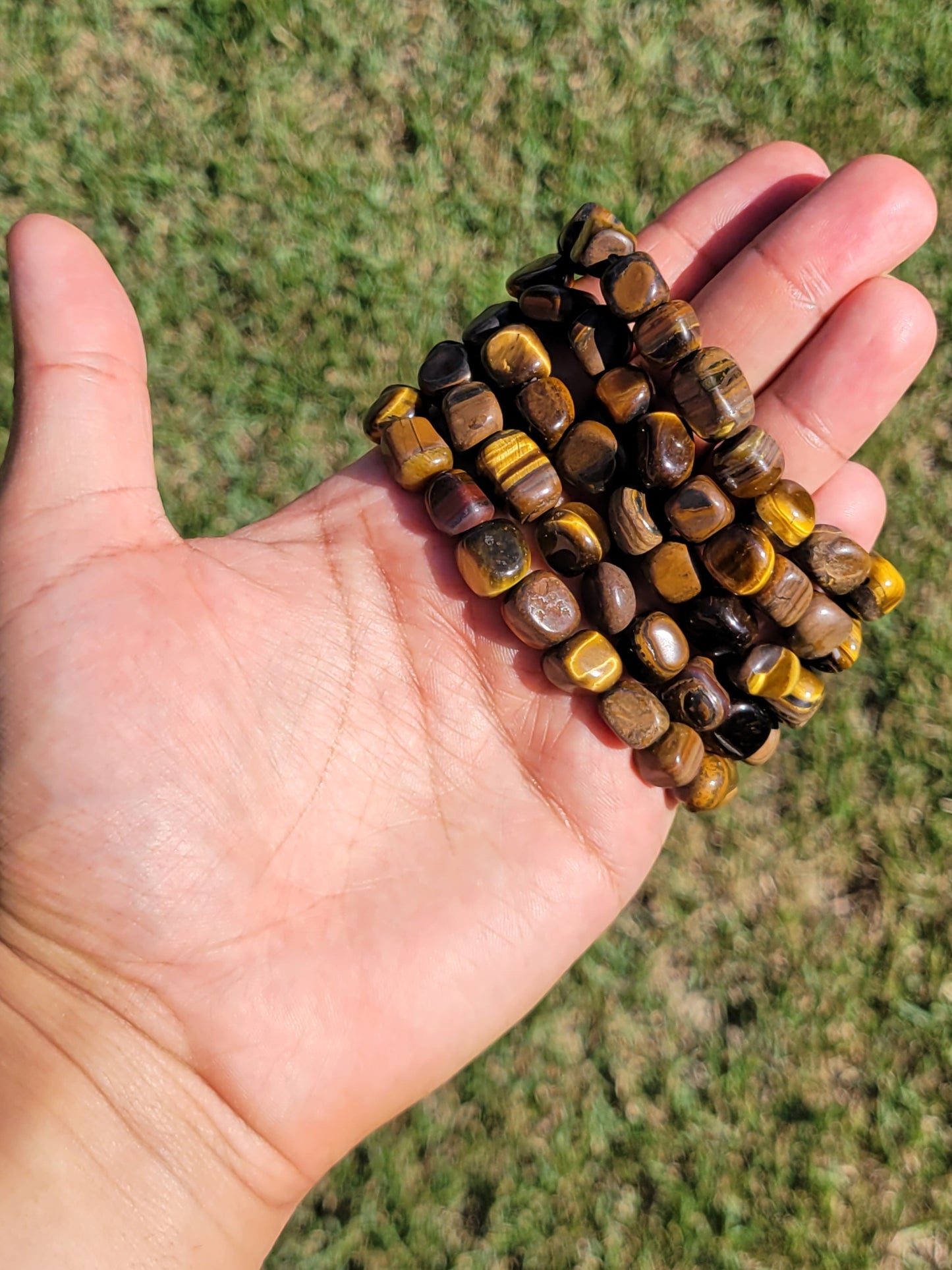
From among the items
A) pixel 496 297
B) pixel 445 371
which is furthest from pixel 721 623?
pixel 496 297

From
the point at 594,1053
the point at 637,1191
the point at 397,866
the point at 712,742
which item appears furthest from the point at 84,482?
the point at 637,1191

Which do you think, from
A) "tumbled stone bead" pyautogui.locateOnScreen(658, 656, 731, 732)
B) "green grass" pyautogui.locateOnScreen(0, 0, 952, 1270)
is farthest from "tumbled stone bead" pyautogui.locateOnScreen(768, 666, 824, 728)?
"green grass" pyautogui.locateOnScreen(0, 0, 952, 1270)

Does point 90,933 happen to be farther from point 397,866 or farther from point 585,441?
point 585,441

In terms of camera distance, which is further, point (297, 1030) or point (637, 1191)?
point (637, 1191)

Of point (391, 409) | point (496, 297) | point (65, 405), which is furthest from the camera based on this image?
point (496, 297)

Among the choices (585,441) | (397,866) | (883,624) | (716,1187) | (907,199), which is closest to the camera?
(397,866)

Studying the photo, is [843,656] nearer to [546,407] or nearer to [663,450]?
[663,450]

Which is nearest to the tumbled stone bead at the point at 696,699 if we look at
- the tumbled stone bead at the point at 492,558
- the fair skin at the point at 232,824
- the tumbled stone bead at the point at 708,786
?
the tumbled stone bead at the point at 708,786

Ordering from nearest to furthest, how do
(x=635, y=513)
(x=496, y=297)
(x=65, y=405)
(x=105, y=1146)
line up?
(x=105, y=1146) → (x=65, y=405) → (x=635, y=513) → (x=496, y=297)
